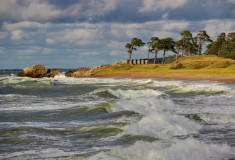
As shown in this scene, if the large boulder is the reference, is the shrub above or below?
above

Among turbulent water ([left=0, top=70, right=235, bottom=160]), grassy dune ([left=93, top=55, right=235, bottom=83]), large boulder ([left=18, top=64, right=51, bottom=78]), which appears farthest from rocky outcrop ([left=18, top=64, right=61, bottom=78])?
turbulent water ([left=0, top=70, right=235, bottom=160])

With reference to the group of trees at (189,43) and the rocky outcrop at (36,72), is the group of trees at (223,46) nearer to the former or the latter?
the group of trees at (189,43)

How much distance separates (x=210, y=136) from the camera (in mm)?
11836

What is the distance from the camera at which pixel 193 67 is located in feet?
260

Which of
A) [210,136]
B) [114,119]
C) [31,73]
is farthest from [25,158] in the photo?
[31,73]

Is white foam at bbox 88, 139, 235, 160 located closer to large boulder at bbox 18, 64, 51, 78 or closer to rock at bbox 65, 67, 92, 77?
rock at bbox 65, 67, 92, 77

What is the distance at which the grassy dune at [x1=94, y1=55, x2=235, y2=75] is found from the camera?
231 ft

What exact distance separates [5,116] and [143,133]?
27.6ft

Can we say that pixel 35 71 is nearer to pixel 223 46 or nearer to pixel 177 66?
pixel 177 66

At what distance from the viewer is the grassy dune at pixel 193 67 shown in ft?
231

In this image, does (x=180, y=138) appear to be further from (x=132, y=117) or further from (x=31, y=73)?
(x=31, y=73)

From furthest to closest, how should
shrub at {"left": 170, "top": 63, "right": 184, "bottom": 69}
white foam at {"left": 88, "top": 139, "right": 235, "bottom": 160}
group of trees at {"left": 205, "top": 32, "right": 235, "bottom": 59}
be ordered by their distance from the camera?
group of trees at {"left": 205, "top": 32, "right": 235, "bottom": 59} < shrub at {"left": 170, "top": 63, "right": 184, "bottom": 69} < white foam at {"left": 88, "top": 139, "right": 235, "bottom": 160}

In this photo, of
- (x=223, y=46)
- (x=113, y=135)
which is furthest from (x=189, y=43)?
(x=113, y=135)

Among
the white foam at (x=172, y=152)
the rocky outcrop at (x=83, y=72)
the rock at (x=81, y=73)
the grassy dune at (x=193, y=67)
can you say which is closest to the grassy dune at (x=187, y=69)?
the grassy dune at (x=193, y=67)
